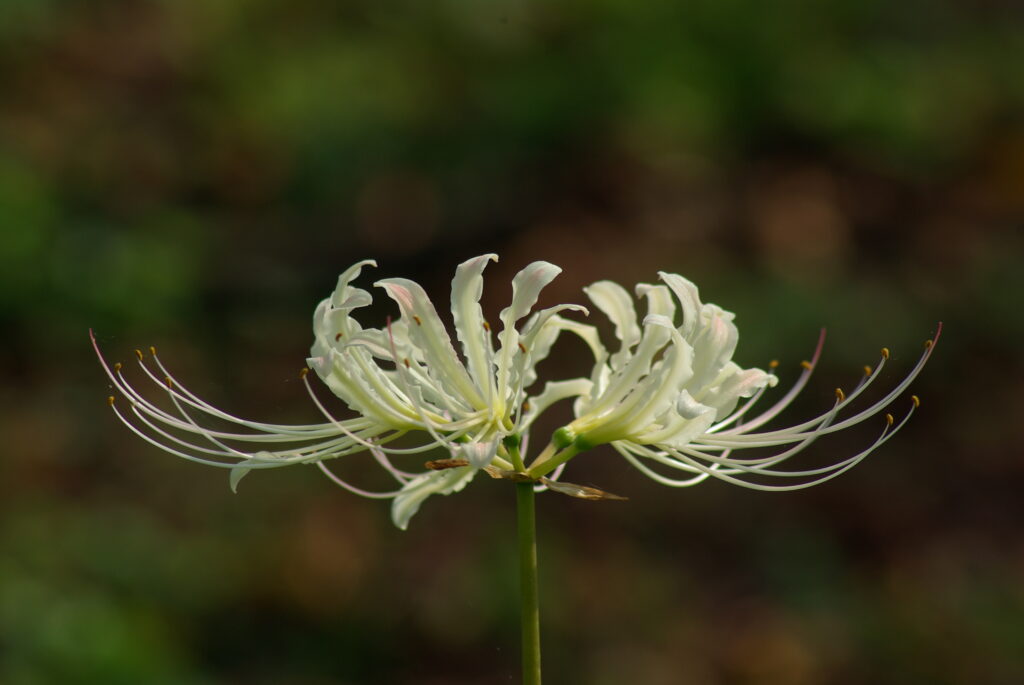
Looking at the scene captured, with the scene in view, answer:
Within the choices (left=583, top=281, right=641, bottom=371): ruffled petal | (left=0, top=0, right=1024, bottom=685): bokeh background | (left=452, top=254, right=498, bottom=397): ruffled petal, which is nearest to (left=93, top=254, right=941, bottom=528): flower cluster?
(left=452, top=254, right=498, bottom=397): ruffled petal

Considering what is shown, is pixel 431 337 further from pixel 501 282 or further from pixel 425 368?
pixel 501 282

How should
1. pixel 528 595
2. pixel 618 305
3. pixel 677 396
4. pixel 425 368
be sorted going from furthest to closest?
1. pixel 618 305
2. pixel 425 368
3. pixel 677 396
4. pixel 528 595

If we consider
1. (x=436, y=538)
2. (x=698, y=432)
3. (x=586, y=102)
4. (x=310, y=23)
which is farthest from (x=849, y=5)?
(x=698, y=432)

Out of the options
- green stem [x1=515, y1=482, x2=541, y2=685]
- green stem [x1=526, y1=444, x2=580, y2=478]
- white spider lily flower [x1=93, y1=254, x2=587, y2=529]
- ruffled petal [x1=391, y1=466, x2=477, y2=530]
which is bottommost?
green stem [x1=515, y1=482, x2=541, y2=685]

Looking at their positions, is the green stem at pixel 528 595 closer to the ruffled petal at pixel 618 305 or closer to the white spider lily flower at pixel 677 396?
the white spider lily flower at pixel 677 396

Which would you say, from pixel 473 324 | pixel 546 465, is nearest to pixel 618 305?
pixel 473 324

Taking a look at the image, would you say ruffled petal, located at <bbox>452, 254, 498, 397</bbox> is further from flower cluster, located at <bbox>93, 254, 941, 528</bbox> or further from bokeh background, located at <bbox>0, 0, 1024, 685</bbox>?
bokeh background, located at <bbox>0, 0, 1024, 685</bbox>

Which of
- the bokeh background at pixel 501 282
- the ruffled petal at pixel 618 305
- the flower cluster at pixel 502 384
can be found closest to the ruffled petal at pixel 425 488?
the flower cluster at pixel 502 384
